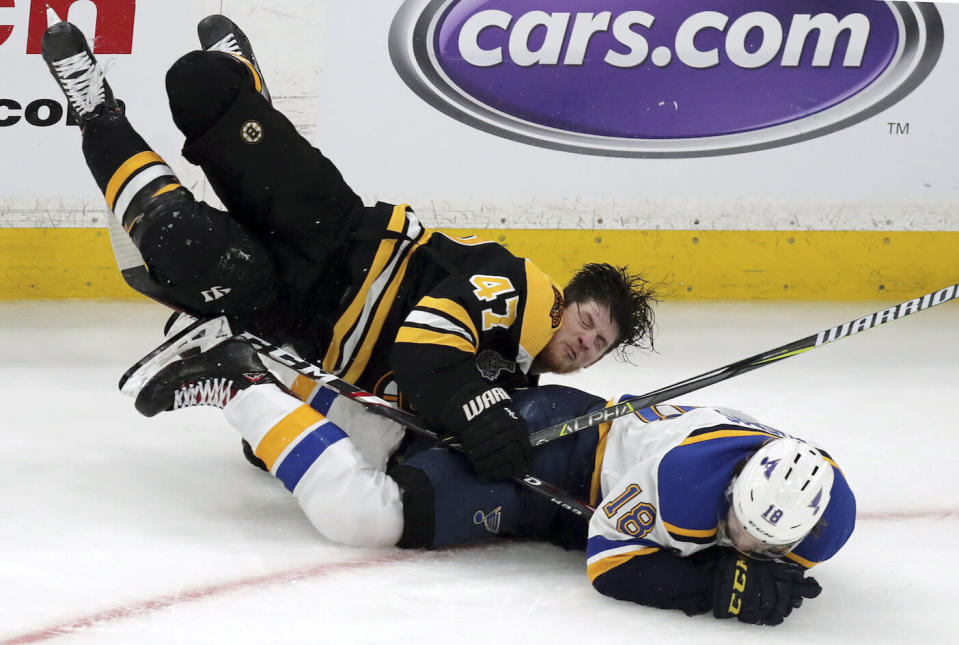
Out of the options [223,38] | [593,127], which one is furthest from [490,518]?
[593,127]

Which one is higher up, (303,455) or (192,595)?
(303,455)

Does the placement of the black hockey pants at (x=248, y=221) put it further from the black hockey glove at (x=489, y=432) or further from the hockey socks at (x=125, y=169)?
the black hockey glove at (x=489, y=432)

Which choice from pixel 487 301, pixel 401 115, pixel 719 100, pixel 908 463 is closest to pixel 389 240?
pixel 487 301

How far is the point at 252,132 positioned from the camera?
2549 millimetres

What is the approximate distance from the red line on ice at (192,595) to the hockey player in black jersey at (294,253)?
309 millimetres

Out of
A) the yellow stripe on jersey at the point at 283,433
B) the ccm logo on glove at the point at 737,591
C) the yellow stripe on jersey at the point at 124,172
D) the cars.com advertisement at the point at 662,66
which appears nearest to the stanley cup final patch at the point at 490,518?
the yellow stripe on jersey at the point at 283,433

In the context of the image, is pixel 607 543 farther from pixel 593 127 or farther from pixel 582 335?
A: pixel 593 127

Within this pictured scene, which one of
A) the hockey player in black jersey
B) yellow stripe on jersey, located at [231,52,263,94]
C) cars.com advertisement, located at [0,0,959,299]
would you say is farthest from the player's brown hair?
cars.com advertisement, located at [0,0,959,299]

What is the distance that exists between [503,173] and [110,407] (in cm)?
162

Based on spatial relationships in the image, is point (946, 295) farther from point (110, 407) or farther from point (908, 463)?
point (110, 407)

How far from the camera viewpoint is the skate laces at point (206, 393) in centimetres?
233

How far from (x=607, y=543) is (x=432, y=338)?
0.49m

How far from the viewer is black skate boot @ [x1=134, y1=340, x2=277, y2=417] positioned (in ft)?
7.66

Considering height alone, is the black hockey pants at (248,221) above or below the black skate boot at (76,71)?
below
